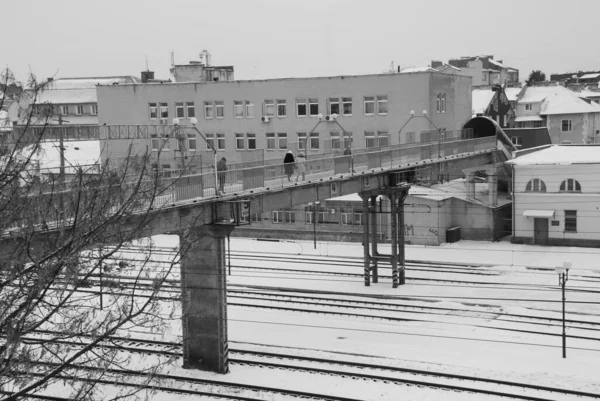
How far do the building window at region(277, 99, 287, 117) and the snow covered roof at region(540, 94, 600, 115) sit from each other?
91.7ft

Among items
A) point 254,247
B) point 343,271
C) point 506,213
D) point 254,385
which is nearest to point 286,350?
point 254,385

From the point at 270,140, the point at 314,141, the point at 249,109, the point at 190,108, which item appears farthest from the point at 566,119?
the point at 190,108

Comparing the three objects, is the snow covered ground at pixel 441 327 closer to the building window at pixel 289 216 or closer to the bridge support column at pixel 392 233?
the bridge support column at pixel 392 233

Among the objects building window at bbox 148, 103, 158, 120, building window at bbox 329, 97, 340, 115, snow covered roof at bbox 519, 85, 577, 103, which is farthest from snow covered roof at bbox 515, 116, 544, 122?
building window at bbox 148, 103, 158, 120

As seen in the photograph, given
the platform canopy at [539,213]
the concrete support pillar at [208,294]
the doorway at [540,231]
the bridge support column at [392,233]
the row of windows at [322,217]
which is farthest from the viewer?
the row of windows at [322,217]

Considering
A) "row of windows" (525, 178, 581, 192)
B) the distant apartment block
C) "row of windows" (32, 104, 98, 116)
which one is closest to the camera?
"row of windows" (525, 178, 581, 192)

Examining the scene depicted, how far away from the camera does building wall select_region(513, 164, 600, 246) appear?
36.8 meters

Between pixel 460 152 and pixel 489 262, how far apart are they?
16.7 feet

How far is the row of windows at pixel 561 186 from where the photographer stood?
122 ft

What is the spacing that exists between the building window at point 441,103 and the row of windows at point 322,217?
7899 mm

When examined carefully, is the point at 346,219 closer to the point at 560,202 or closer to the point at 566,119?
the point at 560,202

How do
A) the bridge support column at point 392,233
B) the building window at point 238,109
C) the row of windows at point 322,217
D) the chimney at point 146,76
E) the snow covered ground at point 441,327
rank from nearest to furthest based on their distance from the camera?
the snow covered ground at point 441,327
the bridge support column at point 392,233
the row of windows at point 322,217
the building window at point 238,109
the chimney at point 146,76

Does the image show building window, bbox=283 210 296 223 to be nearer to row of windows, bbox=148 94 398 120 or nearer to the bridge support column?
row of windows, bbox=148 94 398 120

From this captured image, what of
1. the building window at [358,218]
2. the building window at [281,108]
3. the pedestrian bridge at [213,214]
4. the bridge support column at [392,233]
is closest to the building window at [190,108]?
the building window at [281,108]
